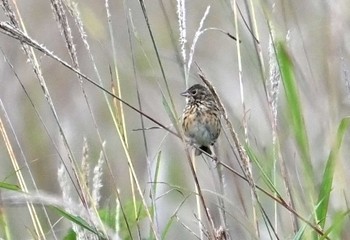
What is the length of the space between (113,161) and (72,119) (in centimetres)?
27

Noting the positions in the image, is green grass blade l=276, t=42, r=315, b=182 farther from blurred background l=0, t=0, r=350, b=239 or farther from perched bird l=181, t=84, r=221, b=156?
perched bird l=181, t=84, r=221, b=156

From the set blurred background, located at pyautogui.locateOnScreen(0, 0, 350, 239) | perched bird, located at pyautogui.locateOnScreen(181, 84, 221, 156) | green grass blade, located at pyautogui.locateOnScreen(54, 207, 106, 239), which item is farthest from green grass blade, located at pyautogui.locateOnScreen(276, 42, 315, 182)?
perched bird, located at pyautogui.locateOnScreen(181, 84, 221, 156)

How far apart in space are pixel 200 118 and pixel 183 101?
1.80 feet

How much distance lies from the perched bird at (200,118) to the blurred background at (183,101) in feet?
0.24

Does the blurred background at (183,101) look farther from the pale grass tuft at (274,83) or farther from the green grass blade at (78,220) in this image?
the green grass blade at (78,220)

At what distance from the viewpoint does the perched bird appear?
3.37 m

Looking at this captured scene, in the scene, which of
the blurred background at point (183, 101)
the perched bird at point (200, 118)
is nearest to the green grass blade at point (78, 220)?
the blurred background at point (183, 101)

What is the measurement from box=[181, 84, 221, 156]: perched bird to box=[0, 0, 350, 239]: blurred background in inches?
2.8

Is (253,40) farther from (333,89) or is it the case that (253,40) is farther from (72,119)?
(72,119)

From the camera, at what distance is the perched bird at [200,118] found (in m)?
3.37

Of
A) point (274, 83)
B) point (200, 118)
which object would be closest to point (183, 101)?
point (200, 118)

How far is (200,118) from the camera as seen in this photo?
3.65 meters

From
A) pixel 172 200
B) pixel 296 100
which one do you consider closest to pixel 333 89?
pixel 296 100

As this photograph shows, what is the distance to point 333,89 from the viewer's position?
70.4 inches
